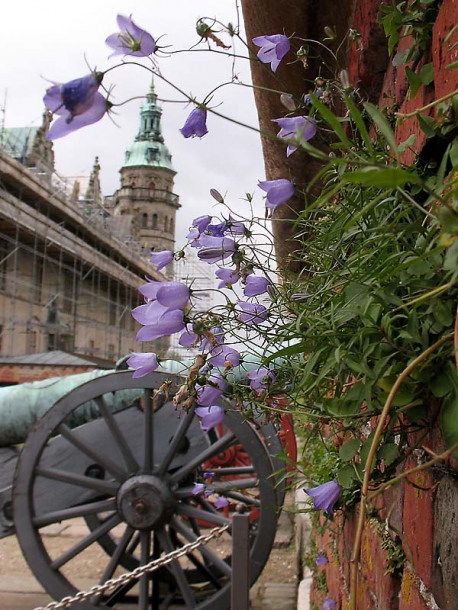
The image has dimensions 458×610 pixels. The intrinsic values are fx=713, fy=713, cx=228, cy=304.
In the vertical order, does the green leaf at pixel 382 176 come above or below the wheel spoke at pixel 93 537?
above

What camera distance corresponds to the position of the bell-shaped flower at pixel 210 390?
115 centimetres

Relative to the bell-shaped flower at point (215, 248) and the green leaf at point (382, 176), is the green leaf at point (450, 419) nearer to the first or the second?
→ the green leaf at point (382, 176)

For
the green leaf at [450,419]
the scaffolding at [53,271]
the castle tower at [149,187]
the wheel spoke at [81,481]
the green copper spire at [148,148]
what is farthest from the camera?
the green copper spire at [148,148]

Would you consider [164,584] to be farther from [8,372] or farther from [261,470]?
[8,372]

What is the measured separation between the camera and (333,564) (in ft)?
7.57

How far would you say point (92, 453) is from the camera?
3799 mm

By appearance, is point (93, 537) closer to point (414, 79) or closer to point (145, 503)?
point (145, 503)

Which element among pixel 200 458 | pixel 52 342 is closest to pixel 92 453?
pixel 200 458

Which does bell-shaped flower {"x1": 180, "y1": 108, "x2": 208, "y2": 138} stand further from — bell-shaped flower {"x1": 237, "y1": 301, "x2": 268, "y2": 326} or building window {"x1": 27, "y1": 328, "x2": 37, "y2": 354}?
building window {"x1": 27, "y1": 328, "x2": 37, "y2": 354}

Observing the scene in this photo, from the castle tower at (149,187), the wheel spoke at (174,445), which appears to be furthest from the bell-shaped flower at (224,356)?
the castle tower at (149,187)

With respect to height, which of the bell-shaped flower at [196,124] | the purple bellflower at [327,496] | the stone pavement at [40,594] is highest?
the bell-shaped flower at [196,124]

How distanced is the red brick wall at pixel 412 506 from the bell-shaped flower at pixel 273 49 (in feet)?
0.57

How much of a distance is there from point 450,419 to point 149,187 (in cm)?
6419

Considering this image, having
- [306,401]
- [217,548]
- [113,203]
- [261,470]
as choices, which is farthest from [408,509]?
[113,203]
